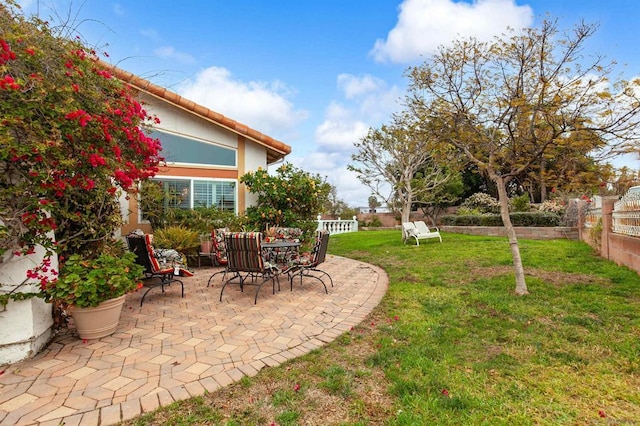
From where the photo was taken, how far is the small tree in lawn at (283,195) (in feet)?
30.3

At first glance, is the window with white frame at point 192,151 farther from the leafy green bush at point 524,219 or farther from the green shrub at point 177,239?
the leafy green bush at point 524,219

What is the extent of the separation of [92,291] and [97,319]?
1.28 feet

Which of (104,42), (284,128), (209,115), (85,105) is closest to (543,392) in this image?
(85,105)

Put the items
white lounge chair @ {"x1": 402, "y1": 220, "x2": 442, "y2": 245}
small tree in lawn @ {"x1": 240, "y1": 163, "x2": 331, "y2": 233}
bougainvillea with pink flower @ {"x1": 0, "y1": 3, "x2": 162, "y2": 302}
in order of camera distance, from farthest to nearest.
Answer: white lounge chair @ {"x1": 402, "y1": 220, "x2": 442, "y2": 245}, small tree in lawn @ {"x1": 240, "y1": 163, "x2": 331, "y2": 233}, bougainvillea with pink flower @ {"x1": 0, "y1": 3, "x2": 162, "y2": 302}

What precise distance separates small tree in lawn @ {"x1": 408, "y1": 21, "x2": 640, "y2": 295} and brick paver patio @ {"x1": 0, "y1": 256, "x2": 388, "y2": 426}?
3149mm

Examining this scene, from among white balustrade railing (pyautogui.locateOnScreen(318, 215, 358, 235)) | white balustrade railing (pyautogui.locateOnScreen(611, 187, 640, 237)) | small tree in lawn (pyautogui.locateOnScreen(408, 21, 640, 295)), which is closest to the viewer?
small tree in lawn (pyautogui.locateOnScreen(408, 21, 640, 295))

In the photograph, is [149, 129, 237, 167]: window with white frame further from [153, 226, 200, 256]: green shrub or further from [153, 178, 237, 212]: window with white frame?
[153, 226, 200, 256]: green shrub

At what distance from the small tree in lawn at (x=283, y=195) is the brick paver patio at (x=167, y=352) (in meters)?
4.00

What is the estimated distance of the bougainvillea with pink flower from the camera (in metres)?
2.79

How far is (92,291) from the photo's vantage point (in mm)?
3348

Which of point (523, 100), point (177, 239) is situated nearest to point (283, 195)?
point (177, 239)

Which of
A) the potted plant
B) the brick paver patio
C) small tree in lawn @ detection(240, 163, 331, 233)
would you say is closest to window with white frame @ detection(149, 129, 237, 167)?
small tree in lawn @ detection(240, 163, 331, 233)

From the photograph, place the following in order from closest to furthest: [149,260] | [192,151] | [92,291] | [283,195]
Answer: [92,291] < [149,260] < [192,151] < [283,195]

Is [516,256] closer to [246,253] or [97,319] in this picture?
[246,253]
